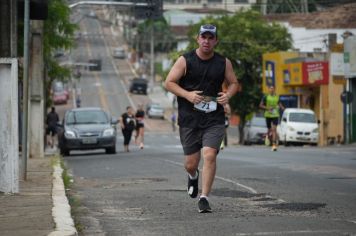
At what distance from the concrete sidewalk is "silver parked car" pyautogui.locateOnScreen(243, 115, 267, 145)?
106 feet

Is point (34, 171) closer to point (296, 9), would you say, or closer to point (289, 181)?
point (289, 181)

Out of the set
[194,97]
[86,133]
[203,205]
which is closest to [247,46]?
[86,133]

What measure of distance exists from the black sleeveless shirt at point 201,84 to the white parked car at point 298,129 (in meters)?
33.2

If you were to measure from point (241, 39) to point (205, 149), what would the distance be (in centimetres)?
5353

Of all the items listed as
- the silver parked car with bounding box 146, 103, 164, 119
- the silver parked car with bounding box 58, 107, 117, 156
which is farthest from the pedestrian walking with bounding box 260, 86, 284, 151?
the silver parked car with bounding box 146, 103, 164, 119

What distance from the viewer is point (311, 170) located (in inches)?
688

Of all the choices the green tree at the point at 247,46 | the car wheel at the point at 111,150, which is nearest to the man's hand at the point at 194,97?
the car wheel at the point at 111,150

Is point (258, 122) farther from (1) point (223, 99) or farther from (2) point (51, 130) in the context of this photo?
(1) point (223, 99)

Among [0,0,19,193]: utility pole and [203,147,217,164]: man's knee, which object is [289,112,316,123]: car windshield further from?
[203,147,217,164]: man's knee

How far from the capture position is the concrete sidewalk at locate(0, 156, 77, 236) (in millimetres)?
8531

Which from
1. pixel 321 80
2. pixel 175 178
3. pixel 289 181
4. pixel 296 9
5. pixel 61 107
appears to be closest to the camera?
pixel 289 181

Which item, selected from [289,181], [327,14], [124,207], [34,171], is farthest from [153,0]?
[327,14]

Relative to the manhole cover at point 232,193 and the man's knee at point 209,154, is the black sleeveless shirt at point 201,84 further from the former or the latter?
the manhole cover at point 232,193

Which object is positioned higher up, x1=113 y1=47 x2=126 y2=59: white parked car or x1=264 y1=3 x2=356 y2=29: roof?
x1=264 y1=3 x2=356 y2=29: roof
